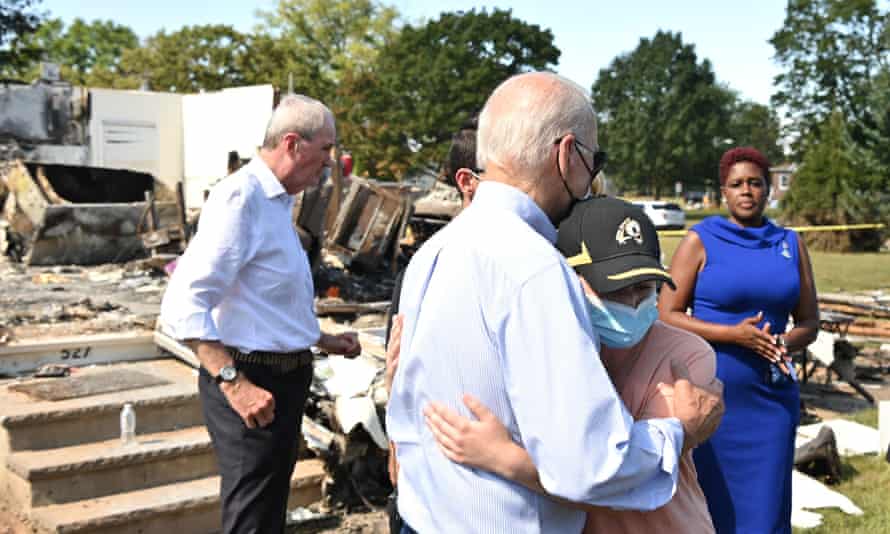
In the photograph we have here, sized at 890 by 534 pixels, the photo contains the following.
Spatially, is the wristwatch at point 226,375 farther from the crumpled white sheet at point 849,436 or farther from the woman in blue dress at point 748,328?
the crumpled white sheet at point 849,436

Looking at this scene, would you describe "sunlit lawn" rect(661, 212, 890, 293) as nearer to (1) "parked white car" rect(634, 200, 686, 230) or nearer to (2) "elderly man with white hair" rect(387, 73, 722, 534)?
(1) "parked white car" rect(634, 200, 686, 230)

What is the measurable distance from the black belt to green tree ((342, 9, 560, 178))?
4665cm

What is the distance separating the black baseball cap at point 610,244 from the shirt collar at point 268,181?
6.00ft

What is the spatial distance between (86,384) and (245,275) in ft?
11.2

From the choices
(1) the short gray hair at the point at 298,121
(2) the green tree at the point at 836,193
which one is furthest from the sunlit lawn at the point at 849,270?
(1) the short gray hair at the point at 298,121

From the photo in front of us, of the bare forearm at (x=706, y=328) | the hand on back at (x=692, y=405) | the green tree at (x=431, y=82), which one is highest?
the green tree at (x=431, y=82)

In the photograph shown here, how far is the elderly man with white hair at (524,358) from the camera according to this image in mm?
1579

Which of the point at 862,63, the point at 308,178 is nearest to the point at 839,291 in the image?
the point at 308,178

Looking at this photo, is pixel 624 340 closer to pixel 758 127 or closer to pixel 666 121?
pixel 666 121

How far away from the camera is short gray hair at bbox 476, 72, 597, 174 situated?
1.76 meters

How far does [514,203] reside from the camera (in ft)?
5.79

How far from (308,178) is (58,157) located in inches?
841

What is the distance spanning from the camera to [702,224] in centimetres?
409

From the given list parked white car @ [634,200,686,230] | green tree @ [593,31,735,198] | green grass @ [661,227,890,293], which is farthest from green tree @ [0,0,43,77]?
green tree @ [593,31,735,198]
